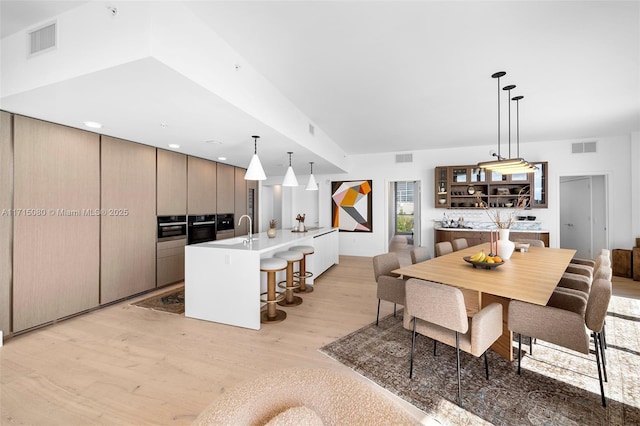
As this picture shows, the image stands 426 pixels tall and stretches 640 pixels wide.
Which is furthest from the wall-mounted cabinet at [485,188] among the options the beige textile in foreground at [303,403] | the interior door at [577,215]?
the beige textile in foreground at [303,403]

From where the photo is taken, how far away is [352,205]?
7.61m

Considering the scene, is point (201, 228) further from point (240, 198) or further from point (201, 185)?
point (240, 198)

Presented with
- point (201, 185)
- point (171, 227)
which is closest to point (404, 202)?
point (201, 185)

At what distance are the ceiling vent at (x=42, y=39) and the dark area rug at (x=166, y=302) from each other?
2.97 metres

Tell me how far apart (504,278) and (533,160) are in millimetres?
5301

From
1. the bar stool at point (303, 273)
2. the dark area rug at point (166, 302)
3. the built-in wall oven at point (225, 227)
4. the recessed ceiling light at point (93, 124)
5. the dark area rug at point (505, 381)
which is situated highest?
the recessed ceiling light at point (93, 124)

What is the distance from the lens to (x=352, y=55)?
2611 mm

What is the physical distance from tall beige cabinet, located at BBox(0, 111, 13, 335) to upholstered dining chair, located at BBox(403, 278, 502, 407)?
13.0 ft

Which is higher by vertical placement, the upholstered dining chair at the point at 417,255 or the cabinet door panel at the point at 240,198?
the cabinet door panel at the point at 240,198

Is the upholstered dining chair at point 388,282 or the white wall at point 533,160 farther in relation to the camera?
the white wall at point 533,160

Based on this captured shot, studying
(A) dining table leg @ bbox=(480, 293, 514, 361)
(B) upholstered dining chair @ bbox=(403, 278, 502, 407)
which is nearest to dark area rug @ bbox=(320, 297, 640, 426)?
(A) dining table leg @ bbox=(480, 293, 514, 361)

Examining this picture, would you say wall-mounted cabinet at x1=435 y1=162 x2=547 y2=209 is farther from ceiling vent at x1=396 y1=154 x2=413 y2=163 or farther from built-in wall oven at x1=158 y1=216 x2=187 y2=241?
built-in wall oven at x1=158 y1=216 x2=187 y2=241

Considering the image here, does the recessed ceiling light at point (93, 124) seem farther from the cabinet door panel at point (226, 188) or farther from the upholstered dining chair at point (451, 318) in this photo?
the upholstered dining chair at point (451, 318)

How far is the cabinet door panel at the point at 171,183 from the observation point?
4.47m
